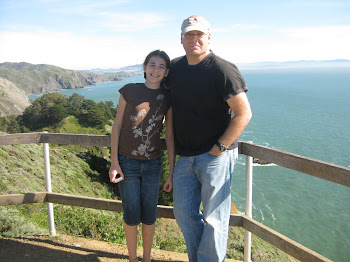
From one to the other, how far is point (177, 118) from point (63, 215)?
3.37 meters

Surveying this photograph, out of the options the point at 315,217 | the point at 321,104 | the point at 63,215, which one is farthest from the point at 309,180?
the point at 321,104

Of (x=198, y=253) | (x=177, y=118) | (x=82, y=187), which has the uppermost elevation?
(x=177, y=118)

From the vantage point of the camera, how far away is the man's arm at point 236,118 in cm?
258

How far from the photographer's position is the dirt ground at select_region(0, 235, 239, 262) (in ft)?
11.7

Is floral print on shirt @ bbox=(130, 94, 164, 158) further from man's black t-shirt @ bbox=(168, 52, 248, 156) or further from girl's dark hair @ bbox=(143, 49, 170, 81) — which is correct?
girl's dark hair @ bbox=(143, 49, 170, 81)

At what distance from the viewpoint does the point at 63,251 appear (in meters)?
3.70

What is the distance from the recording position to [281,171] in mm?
36000

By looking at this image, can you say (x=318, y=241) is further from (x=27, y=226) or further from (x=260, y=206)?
(x=27, y=226)

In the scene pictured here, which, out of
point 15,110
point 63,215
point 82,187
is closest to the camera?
point 63,215

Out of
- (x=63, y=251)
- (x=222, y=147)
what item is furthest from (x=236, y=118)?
(x=63, y=251)

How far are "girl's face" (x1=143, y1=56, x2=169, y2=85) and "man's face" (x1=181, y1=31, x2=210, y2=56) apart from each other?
0.28 m

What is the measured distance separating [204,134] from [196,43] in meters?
0.78

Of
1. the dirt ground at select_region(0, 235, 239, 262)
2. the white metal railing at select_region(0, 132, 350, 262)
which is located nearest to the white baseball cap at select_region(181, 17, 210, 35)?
the white metal railing at select_region(0, 132, 350, 262)

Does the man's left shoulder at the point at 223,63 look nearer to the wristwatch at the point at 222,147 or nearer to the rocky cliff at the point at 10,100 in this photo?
the wristwatch at the point at 222,147
